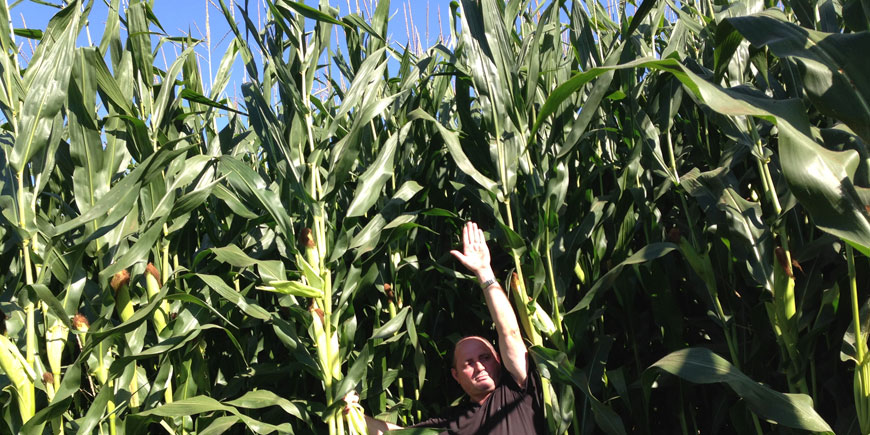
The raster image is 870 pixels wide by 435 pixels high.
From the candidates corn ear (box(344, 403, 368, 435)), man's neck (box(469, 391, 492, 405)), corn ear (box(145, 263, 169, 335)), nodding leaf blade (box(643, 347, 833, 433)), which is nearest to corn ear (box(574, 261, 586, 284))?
man's neck (box(469, 391, 492, 405))

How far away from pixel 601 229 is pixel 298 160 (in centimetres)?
116

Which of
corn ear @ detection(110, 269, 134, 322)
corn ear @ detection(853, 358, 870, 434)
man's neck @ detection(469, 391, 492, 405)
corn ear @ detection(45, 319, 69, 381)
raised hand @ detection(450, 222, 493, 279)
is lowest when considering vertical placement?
corn ear @ detection(853, 358, 870, 434)

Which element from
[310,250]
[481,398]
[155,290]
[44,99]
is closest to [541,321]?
[481,398]

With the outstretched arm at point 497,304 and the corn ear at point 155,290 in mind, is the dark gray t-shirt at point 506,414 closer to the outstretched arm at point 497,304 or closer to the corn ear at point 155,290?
the outstretched arm at point 497,304

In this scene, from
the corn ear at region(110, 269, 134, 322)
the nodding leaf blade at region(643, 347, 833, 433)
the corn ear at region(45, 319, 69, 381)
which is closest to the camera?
the nodding leaf blade at region(643, 347, 833, 433)

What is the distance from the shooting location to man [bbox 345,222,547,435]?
238 centimetres

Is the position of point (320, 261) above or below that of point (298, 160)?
below

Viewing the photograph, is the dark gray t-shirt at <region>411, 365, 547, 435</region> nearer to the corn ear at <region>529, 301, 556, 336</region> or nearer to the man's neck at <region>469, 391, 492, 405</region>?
the man's neck at <region>469, 391, 492, 405</region>

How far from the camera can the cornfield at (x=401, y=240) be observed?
206 centimetres

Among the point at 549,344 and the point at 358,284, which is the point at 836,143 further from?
the point at 358,284

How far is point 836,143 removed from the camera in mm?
1895

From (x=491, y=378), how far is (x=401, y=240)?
675 mm

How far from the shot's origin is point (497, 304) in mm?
2363

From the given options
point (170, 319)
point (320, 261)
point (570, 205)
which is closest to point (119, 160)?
point (170, 319)
